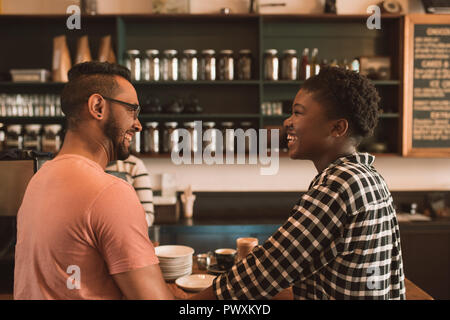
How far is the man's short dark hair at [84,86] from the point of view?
1.03 m

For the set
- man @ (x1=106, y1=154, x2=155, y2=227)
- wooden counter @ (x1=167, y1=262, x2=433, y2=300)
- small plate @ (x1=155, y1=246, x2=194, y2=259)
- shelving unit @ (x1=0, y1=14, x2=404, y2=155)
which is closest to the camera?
wooden counter @ (x1=167, y1=262, x2=433, y2=300)

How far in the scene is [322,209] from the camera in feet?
3.31

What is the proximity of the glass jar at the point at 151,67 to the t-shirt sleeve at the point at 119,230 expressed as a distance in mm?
2495

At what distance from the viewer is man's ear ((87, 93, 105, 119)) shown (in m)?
1.02

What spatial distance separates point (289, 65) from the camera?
330 cm

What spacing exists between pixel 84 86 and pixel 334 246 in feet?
2.38

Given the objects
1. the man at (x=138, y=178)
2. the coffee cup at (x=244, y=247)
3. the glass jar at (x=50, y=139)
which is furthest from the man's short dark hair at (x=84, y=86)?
the glass jar at (x=50, y=139)

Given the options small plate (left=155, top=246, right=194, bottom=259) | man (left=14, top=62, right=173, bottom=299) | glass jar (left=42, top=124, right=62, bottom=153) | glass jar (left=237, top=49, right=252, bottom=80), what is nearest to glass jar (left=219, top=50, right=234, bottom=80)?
glass jar (left=237, top=49, right=252, bottom=80)

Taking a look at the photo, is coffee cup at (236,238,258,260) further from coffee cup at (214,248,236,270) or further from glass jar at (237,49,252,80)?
glass jar at (237,49,252,80)

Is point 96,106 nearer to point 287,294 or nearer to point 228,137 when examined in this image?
point 287,294

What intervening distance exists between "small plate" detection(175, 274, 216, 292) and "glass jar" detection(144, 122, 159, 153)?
196cm

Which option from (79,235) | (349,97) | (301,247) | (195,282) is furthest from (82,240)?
(349,97)

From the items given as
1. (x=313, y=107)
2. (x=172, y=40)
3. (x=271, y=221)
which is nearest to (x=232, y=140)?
(x=271, y=221)
